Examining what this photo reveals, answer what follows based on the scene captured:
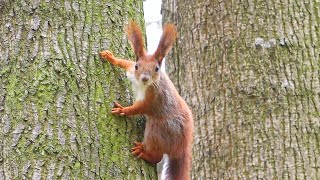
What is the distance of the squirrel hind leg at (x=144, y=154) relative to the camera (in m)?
2.85

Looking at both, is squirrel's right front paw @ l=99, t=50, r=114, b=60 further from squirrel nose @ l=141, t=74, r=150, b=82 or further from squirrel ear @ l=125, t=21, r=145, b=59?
squirrel nose @ l=141, t=74, r=150, b=82

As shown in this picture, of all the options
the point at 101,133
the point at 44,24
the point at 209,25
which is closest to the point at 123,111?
the point at 101,133

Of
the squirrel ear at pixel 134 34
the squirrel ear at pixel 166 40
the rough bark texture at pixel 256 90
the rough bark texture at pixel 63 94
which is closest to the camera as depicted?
the rough bark texture at pixel 63 94

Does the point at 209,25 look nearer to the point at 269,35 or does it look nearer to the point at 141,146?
the point at 269,35

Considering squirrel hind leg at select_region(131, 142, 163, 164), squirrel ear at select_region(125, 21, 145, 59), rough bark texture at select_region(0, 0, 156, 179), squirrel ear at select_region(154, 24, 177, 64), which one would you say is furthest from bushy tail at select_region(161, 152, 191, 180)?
squirrel ear at select_region(125, 21, 145, 59)

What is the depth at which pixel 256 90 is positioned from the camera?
4164 millimetres

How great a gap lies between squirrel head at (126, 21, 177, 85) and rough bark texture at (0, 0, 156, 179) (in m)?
0.09

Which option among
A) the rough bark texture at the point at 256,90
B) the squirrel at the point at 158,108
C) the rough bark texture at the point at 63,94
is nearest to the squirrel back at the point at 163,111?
the squirrel at the point at 158,108

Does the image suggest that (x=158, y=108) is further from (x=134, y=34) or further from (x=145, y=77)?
(x=134, y=34)

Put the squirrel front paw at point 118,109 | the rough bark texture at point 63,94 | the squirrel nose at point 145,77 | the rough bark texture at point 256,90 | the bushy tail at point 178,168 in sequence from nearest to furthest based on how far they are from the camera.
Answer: the rough bark texture at point 63,94
the squirrel front paw at point 118,109
the squirrel nose at point 145,77
the bushy tail at point 178,168
the rough bark texture at point 256,90

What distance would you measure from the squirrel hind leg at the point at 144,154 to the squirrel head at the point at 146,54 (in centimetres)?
43

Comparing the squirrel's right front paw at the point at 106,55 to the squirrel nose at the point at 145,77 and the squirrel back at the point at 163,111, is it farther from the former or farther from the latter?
the squirrel nose at the point at 145,77

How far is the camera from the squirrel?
9.80ft

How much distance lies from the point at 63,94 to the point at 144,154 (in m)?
0.51
